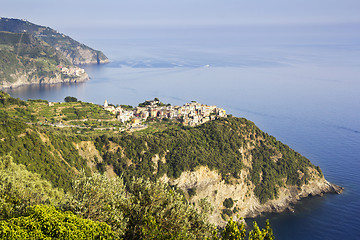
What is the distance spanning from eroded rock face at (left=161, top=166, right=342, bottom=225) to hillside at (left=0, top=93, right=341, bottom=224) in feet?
0.48

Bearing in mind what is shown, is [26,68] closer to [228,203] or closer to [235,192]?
[235,192]

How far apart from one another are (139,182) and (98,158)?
3548 cm

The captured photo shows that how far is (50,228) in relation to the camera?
13258 millimetres

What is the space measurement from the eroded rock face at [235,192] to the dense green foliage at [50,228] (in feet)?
126

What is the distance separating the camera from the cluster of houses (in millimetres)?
76438

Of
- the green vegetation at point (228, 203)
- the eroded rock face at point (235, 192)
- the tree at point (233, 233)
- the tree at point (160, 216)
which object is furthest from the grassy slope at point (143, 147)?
the tree at point (233, 233)

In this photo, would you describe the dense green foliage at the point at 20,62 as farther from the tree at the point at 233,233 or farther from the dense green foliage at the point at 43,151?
the tree at the point at 233,233

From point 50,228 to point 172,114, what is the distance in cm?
6671

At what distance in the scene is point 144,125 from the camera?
71.5m

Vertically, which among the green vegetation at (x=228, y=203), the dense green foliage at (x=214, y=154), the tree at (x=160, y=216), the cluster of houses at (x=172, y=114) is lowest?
the green vegetation at (x=228, y=203)

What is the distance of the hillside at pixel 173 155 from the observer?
45438mm

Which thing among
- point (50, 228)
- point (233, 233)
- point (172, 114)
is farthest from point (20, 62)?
point (233, 233)

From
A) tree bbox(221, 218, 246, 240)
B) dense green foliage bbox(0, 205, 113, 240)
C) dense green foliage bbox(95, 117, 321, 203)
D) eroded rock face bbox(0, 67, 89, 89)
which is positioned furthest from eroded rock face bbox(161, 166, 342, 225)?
eroded rock face bbox(0, 67, 89, 89)

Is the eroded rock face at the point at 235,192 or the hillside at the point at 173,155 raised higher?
the hillside at the point at 173,155
